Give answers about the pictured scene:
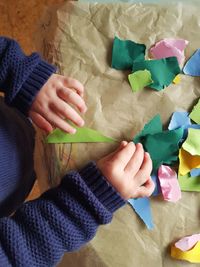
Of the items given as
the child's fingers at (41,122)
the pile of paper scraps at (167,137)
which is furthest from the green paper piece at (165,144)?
the child's fingers at (41,122)

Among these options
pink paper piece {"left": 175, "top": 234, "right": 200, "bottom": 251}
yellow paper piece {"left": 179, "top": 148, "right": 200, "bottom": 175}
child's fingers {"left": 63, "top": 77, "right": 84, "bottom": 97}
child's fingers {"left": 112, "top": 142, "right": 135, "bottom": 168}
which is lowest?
pink paper piece {"left": 175, "top": 234, "right": 200, "bottom": 251}

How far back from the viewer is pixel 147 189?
1.70 feet

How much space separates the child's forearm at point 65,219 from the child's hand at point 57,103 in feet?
0.23

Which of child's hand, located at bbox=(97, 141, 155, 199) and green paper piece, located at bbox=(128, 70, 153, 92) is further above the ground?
green paper piece, located at bbox=(128, 70, 153, 92)

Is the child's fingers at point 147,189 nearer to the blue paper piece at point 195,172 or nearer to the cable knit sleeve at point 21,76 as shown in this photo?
the blue paper piece at point 195,172

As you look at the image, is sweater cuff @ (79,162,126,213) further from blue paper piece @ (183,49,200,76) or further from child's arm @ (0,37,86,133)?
blue paper piece @ (183,49,200,76)

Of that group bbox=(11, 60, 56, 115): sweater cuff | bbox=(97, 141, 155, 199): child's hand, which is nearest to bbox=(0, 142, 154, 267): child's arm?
bbox=(97, 141, 155, 199): child's hand

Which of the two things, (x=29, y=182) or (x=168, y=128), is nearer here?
(x=168, y=128)

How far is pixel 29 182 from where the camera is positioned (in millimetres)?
650

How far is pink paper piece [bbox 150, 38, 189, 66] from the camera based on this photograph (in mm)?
563

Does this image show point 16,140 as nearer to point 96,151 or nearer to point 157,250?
point 96,151

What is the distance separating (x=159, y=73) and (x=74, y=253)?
233 mm

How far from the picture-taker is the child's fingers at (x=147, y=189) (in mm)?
517

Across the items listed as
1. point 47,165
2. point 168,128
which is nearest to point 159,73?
point 168,128
